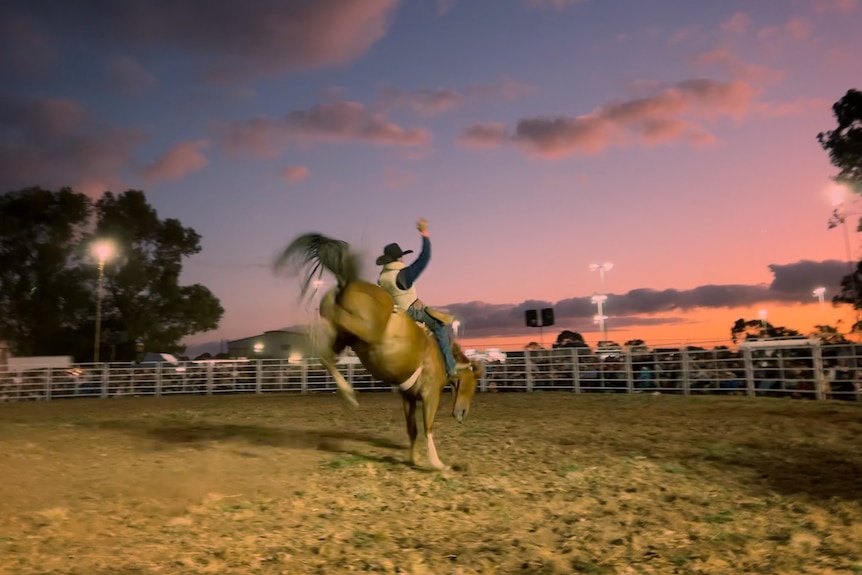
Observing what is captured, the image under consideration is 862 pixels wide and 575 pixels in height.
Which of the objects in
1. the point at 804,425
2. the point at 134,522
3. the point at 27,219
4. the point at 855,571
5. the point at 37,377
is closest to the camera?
the point at 855,571

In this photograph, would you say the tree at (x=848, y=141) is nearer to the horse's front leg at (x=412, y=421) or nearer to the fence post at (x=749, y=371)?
the fence post at (x=749, y=371)

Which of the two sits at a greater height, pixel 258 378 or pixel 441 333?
pixel 441 333

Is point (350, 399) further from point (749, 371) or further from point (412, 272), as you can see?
point (749, 371)

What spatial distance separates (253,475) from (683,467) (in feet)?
14.8

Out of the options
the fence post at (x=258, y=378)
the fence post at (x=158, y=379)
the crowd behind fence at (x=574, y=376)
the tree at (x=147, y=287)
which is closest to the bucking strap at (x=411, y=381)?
the crowd behind fence at (x=574, y=376)

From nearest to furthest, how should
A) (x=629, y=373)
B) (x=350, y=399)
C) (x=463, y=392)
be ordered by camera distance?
(x=350, y=399) → (x=463, y=392) → (x=629, y=373)

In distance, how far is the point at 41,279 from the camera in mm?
37938

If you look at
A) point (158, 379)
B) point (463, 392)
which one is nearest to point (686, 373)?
point (463, 392)

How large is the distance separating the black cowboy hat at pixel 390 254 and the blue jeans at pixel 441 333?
57 cm

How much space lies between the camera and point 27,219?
1510 inches

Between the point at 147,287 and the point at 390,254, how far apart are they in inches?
1495

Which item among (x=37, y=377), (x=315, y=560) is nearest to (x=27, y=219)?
(x=37, y=377)

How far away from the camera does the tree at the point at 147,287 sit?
39094 millimetres

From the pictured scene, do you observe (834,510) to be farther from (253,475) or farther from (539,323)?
(539,323)
